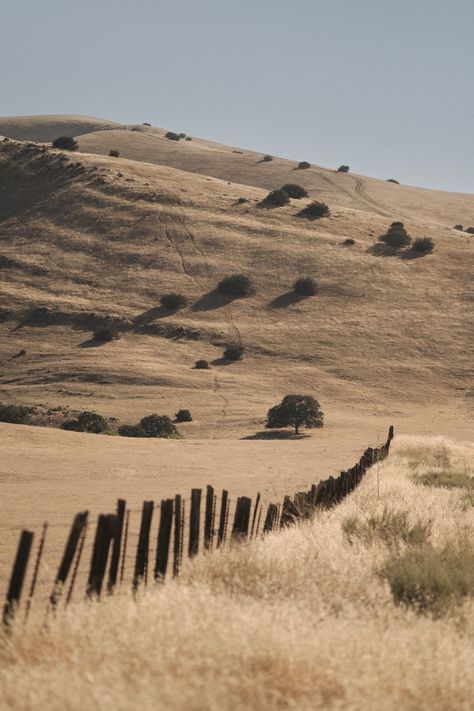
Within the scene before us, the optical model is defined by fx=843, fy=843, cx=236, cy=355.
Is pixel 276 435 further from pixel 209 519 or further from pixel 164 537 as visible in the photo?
pixel 164 537

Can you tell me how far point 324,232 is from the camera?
7175 centimetres

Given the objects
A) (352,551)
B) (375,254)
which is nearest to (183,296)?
(375,254)

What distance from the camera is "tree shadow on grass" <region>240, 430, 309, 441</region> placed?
35922mm

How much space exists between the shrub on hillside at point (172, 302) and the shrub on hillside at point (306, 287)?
848 cm

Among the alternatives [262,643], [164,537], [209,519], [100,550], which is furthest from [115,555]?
[209,519]

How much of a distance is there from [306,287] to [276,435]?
83.9 ft

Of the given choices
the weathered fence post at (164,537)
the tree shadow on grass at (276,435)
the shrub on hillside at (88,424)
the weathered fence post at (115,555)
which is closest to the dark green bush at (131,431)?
the shrub on hillside at (88,424)

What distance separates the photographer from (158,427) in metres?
34.6

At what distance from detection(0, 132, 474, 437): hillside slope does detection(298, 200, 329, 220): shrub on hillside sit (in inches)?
57.8

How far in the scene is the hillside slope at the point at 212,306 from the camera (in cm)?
4475

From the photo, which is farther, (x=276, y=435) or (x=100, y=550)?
(x=276, y=435)

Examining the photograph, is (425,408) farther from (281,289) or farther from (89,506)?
(89,506)

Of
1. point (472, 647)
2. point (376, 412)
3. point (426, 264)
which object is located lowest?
point (376, 412)

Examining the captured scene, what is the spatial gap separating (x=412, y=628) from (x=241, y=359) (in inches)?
1773
